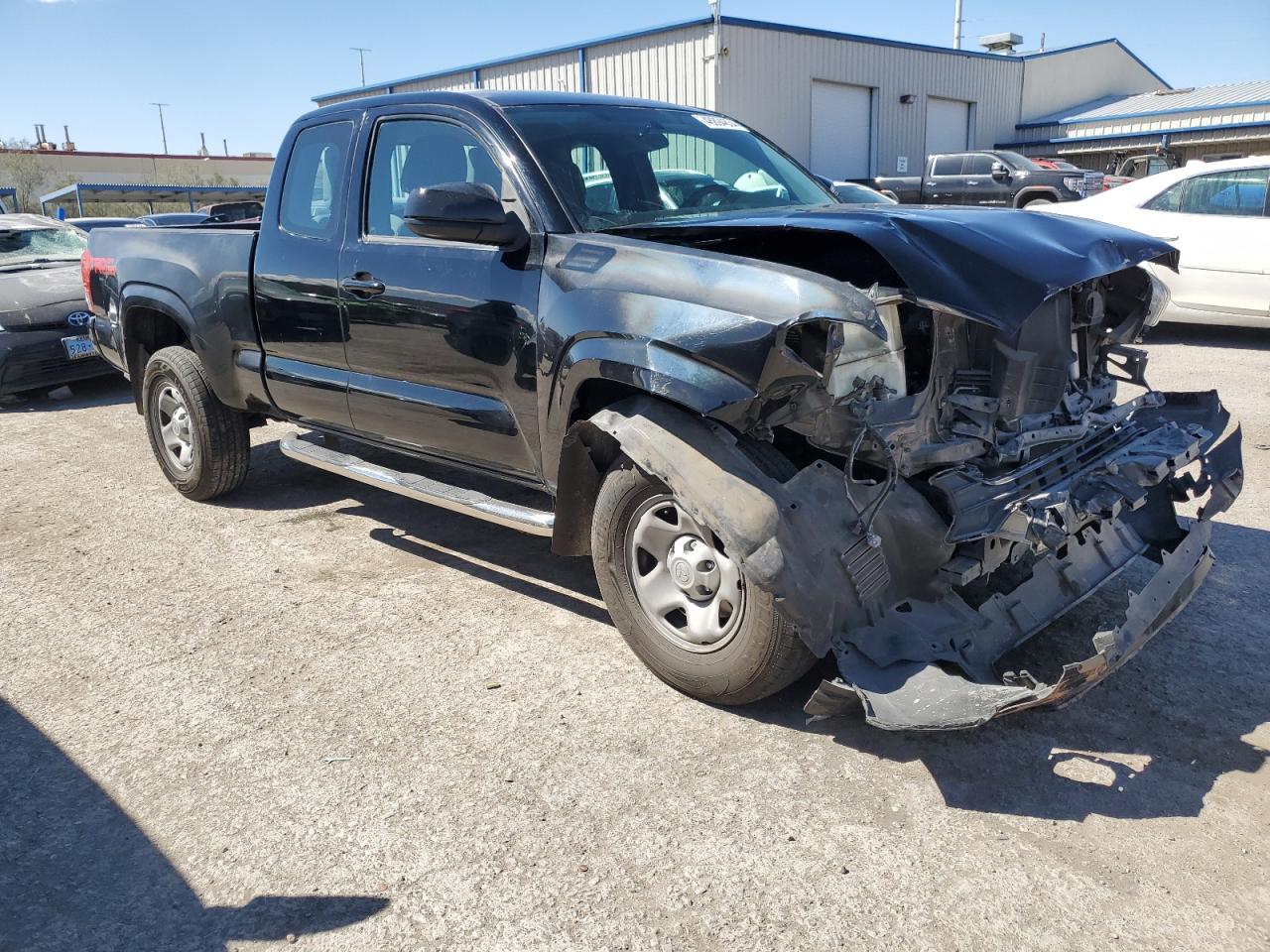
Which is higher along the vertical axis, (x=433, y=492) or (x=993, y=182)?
(x=993, y=182)

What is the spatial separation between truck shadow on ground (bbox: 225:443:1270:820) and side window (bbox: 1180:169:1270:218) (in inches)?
232

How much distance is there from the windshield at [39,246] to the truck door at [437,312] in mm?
6985

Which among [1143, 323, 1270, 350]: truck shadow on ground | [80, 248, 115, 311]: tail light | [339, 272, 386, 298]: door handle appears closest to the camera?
[339, 272, 386, 298]: door handle

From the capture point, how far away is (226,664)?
3842mm

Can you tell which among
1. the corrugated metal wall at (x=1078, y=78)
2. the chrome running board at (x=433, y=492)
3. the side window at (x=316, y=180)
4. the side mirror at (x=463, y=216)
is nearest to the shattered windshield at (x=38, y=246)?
the side window at (x=316, y=180)

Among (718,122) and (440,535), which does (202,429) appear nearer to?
(440,535)

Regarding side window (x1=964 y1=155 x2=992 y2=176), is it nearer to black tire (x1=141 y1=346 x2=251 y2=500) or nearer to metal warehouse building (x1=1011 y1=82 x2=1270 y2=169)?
metal warehouse building (x1=1011 y1=82 x2=1270 y2=169)

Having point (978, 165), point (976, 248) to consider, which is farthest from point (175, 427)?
point (978, 165)

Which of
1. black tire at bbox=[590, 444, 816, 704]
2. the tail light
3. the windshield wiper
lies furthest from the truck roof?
the windshield wiper

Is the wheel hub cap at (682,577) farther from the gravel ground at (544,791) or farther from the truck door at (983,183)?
the truck door at (983,183)

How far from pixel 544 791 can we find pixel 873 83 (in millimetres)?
27207

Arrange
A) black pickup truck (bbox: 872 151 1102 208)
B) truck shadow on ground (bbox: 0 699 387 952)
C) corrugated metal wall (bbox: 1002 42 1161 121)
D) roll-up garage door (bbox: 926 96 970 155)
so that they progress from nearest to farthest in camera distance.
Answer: truck shadow on ground (bbox: 0 699 387 952)
black pickup truck (bbox: 872 151 1102 208)
roll-up garage door (bbox: 926 96 970 155)
corrugated metal wall (bbox: 1002 42 1161 121)

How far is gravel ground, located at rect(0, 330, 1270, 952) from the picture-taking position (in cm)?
245

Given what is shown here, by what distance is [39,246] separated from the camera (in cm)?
1030
